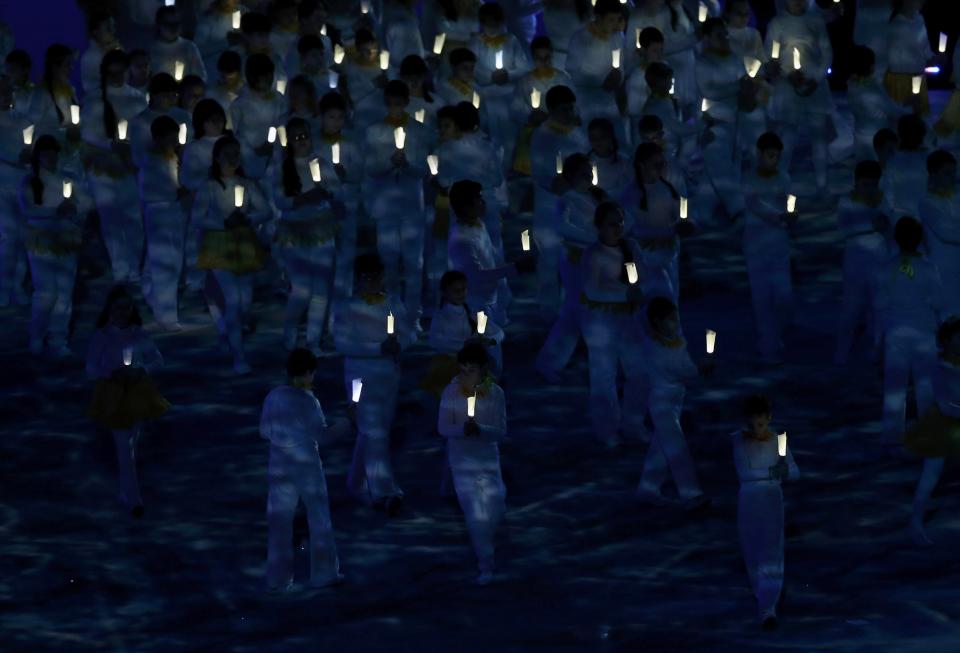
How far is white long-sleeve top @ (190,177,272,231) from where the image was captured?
16.5 m

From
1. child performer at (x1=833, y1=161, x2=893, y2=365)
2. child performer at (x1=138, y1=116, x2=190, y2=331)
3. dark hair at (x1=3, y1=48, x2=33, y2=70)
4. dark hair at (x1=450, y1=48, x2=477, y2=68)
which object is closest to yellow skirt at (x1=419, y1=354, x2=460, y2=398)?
child performer at (x1=833, y1=161, x2=893, y2=365)

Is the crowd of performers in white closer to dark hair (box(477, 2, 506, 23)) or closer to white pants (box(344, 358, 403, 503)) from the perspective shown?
white pants (box(344, 358, 403, 503))

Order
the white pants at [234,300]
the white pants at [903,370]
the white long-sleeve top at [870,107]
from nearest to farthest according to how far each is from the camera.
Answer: the white pants at [903,370] → the white pants at [234,300] → the white long-sleeve top at [870,107]

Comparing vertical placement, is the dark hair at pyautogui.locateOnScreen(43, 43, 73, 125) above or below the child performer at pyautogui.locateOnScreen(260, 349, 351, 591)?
above

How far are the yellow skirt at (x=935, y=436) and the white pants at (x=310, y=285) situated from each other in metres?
4.60

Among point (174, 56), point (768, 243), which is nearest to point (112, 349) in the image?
point (768, 243)

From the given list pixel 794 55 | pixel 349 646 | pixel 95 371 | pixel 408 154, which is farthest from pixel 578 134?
pixel 349 646

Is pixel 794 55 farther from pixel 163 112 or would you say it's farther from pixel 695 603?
pixel 695 603

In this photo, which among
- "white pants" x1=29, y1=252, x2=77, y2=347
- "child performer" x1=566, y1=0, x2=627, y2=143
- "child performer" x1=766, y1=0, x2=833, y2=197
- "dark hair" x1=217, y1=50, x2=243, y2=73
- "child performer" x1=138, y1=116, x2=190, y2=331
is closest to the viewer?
"white pants" x1=29, y1=252, x2=77, y2=347

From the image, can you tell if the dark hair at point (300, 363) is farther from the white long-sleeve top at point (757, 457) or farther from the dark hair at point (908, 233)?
the dark hair at point (908, 233)

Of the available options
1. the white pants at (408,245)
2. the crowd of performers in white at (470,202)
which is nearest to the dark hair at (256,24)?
the crowd of performers in white at (470,202)

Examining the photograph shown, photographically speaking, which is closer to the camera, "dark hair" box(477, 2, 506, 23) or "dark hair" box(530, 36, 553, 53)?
"dark hair" box(530, 36, 553, 53)

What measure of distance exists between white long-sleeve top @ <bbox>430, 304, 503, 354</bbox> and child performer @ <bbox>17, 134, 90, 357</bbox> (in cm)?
348

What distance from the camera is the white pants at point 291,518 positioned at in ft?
44.7
